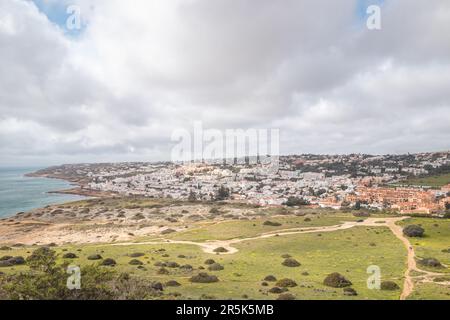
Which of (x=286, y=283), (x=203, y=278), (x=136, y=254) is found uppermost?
(x=286, y=283)

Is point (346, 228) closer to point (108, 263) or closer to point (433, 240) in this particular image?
point (433, 240)

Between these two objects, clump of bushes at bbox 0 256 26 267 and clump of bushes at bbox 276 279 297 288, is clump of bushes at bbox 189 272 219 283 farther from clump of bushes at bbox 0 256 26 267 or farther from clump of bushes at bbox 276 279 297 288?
clump of bushes at bbox 0 256 26 267

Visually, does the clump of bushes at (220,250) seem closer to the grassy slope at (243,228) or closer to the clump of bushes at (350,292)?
the grassy slope at (243,228)

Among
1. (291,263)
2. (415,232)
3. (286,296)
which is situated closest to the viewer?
(286,296)

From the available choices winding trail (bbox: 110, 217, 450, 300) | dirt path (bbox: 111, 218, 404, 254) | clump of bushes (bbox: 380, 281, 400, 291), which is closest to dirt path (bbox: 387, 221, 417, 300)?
winding trail (bbox: 110, 217, 450, 300)

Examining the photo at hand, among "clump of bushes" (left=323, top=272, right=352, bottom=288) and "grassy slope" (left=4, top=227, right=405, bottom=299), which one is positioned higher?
"clump of bushes" (left=323, top=272, right=352, bottom=288)

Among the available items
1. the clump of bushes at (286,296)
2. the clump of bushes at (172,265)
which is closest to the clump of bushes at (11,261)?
the clump of bushes at (172,265)

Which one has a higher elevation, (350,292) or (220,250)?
(350,292)

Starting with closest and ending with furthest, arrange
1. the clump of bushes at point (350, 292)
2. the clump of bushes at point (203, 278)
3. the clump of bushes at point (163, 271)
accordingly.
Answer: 1. the clump of bushes at point (350, 292)
2. the clump of bushes at point (203, 278)
3. the clump of bushes at point (163, 271)

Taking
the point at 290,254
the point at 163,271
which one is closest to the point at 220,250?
the point at 290,254

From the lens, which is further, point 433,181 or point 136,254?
point 433,181
